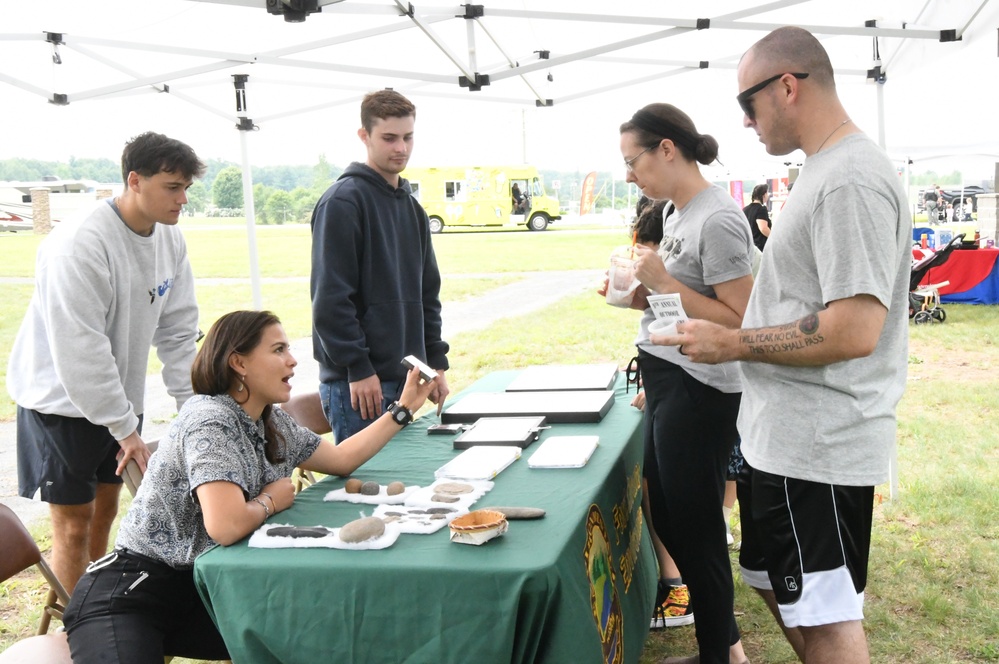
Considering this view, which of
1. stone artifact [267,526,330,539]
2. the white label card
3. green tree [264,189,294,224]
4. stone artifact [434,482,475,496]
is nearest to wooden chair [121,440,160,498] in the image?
stone artifact [267,526,330,539]

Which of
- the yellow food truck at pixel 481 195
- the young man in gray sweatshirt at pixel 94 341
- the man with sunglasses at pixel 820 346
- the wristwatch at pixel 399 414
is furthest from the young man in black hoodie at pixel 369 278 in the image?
the yellow food truck at pixel 481 195

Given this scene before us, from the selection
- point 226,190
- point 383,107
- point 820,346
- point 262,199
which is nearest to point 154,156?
point 383,107

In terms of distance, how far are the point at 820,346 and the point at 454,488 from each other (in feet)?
2.73

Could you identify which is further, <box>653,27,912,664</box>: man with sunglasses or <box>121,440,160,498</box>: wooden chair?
<box>121,440,160,498</box>: wooden chair

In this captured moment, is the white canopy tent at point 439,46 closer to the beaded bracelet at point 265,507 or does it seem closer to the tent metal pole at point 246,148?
the tent metal pole at point 246,148

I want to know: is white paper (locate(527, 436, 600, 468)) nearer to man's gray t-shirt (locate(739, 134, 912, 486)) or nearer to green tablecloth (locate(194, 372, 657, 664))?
green tablecloth (locate(194, 372, 657, 664))

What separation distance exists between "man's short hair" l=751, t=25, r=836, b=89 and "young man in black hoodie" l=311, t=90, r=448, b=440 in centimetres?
128

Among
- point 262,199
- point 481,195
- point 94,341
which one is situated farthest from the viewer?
point 481,195

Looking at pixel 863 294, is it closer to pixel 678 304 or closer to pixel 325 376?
pixel 678 304

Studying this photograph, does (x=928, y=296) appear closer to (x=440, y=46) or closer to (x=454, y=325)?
(x=454, y=325)

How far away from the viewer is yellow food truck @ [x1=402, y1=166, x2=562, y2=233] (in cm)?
2256

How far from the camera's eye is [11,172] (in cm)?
1617

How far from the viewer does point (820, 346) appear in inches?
61.7

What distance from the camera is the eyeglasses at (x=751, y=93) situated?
163cm
